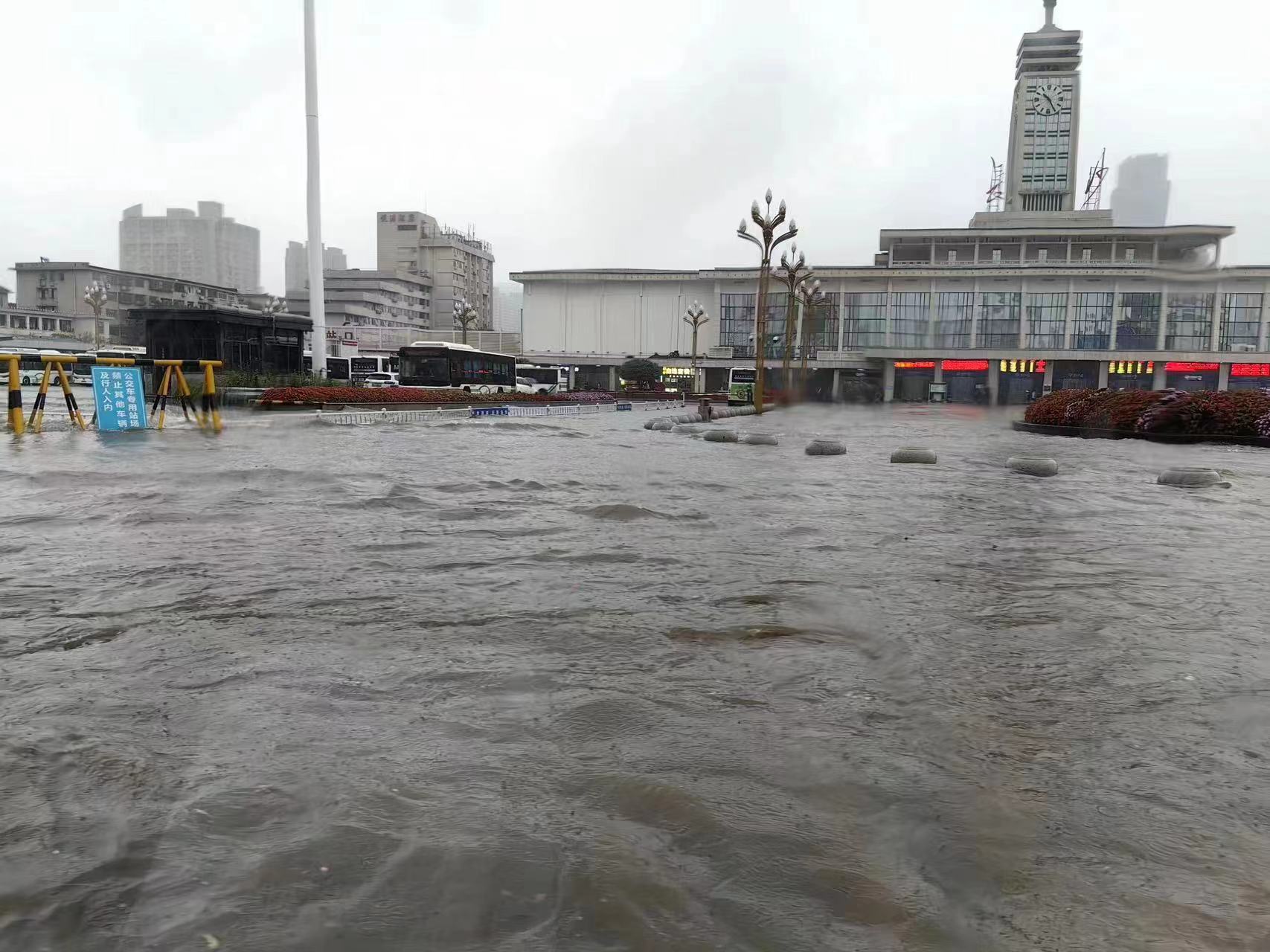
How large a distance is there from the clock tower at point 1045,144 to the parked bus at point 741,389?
6028cm

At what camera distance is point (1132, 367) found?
6725 cm

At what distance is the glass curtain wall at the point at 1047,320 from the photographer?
7162 centimetres

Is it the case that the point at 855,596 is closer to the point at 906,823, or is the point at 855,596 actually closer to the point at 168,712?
the point at 906,823

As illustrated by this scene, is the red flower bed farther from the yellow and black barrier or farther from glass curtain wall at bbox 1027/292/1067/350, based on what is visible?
glass curtain wall at bbox 1027/292/1067/350

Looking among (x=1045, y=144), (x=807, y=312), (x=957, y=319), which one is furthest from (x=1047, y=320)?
(x=1045, y=144)

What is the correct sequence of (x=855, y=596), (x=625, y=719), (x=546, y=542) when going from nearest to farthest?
(x=625, y=719), (x=855, y=596), (x=546, y=542)

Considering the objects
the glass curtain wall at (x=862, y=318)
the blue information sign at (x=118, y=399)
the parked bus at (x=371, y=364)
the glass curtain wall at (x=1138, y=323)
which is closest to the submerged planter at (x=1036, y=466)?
the blue information sign at (x=118, y=399)

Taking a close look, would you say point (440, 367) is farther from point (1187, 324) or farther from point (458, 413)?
point (1187, 324)

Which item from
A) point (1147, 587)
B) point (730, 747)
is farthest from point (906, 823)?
point (1147, 587)

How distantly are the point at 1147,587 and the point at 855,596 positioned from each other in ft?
6.21

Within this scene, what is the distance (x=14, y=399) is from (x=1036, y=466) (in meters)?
16.5

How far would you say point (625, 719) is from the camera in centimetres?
306

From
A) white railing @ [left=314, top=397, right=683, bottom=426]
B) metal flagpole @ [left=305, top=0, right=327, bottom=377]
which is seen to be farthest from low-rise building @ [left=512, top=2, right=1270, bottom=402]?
metal flagpole @ [left=305, top=0, right=327, bottom=377]

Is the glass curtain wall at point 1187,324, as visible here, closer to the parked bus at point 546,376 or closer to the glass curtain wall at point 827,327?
the glass curtain wall at point 827,327
